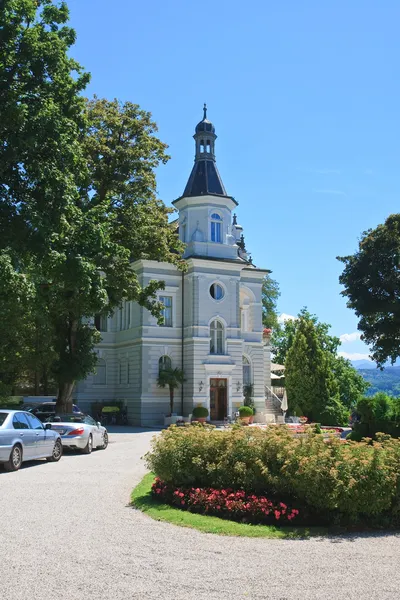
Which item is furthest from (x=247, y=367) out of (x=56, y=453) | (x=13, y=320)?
(x=56, y=453)

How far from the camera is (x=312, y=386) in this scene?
144 ft

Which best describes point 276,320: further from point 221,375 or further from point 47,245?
point 47,245

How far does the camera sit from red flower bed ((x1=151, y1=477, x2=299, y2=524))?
949 centimetres

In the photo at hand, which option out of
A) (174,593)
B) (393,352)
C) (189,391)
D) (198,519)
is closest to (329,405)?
(393,352)

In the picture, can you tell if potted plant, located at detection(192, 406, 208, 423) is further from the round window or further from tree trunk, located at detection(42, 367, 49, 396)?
tree trunk, located at detection(42, 367, 49, 396)

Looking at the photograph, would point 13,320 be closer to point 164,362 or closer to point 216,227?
point 164,362

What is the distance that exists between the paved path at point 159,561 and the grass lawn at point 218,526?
262 millimetres

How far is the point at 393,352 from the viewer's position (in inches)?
1505

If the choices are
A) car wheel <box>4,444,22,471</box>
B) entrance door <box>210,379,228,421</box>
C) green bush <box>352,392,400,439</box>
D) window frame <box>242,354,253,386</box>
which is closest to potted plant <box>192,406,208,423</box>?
entrance door <box>210,379,228,421</box>

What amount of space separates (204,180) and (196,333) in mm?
10819

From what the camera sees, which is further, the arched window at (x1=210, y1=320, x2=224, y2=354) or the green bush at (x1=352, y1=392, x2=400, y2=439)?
the arched window at (x1=210, y1=320, x2=224, y2=354)

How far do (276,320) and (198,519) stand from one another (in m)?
56.9

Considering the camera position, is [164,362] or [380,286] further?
[164,362]

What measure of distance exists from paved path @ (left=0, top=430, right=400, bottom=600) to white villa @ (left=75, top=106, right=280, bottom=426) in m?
29.4
